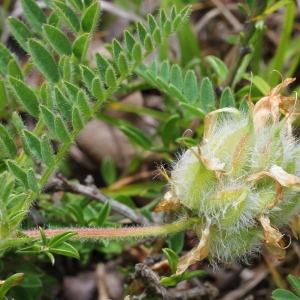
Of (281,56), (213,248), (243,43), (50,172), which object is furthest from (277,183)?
(281,56)

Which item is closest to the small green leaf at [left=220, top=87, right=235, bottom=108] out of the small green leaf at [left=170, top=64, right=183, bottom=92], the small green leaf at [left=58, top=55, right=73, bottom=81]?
the small green leaf at [left=170, top=64, right=183, bottom=92]

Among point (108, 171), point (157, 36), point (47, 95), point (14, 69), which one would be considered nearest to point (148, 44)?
point (157, 36)

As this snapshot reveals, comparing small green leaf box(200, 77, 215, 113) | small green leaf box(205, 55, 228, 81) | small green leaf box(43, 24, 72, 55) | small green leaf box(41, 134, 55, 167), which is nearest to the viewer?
small green leaf box(41, 134, 55, 167)

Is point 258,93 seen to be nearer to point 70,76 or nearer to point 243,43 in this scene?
point 243,43

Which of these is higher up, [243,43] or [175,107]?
[243,43]

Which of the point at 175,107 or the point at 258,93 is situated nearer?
the point at 258,93

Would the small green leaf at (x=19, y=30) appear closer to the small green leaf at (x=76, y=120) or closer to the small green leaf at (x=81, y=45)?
the small green leaf at (x=81, y=45)

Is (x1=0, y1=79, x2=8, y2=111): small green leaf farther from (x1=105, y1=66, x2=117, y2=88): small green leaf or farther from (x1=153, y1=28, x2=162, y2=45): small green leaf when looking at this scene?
(x1=153, y1=28, x2=162, y2=45): small green leaf
